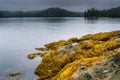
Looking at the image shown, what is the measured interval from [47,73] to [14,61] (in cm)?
790

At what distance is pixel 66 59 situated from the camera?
19.8 m

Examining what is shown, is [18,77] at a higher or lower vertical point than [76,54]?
lower

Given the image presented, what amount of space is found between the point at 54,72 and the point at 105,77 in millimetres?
6758

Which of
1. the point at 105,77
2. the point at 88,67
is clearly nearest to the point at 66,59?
the point at 88,67

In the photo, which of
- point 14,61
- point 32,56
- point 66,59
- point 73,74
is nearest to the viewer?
point 73,74

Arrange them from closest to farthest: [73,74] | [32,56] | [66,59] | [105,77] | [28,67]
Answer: [105,77], [73,74], [66,59], [28,67], [32,56]

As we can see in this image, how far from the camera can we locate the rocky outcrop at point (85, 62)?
46.1 ft

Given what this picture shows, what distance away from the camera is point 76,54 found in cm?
1953

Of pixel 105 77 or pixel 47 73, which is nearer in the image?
pixel 105 77

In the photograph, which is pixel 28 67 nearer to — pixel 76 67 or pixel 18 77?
pixel 18 77

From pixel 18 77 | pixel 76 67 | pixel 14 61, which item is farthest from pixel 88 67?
pixel 14 61

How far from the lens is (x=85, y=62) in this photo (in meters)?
15.8

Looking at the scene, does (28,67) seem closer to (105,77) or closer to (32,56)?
(32,56)

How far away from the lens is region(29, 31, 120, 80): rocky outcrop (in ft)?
46.1
